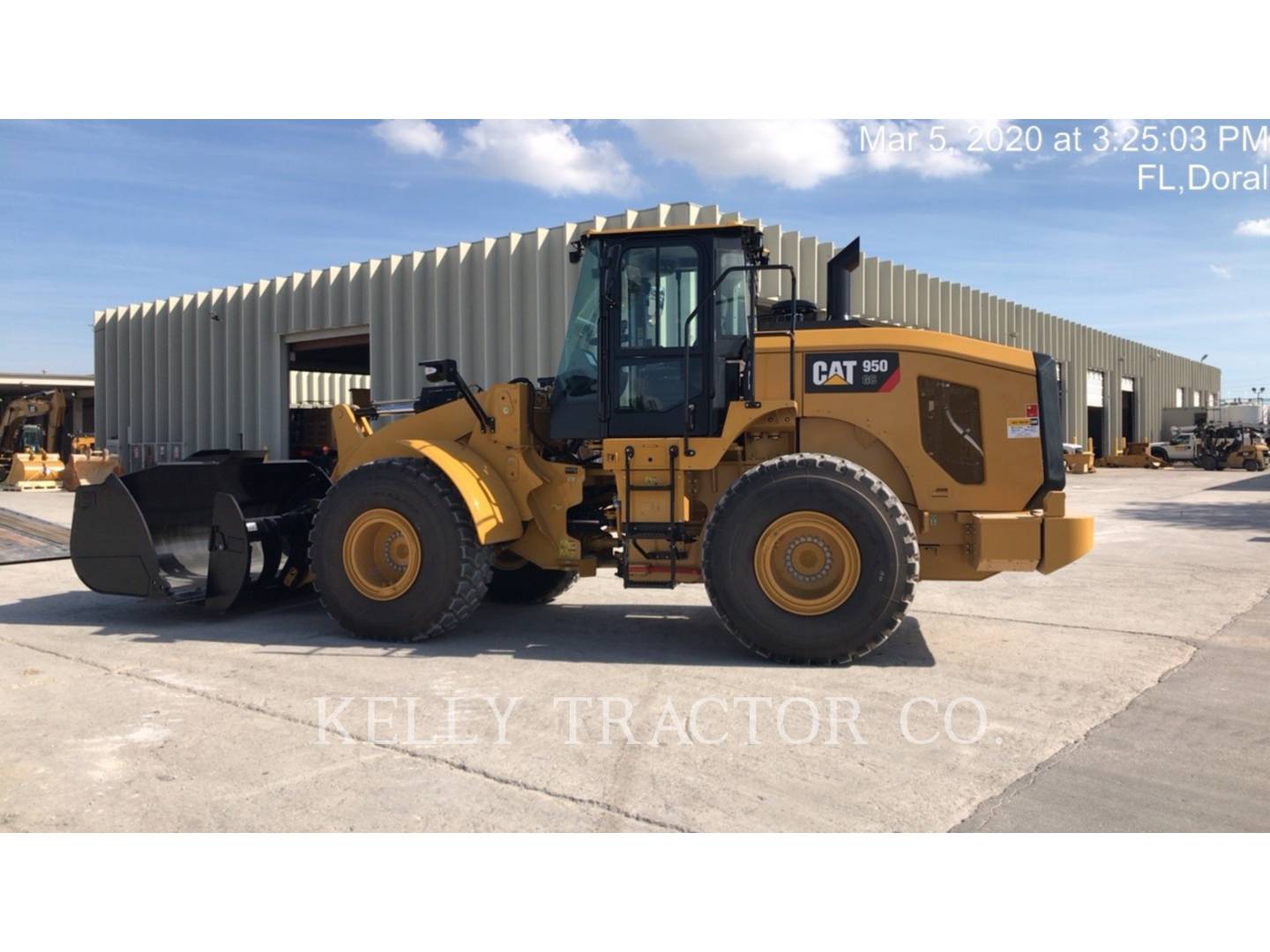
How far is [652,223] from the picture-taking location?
1742 cm

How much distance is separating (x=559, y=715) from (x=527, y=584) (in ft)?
11.0

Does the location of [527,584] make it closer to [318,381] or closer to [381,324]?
[381,324]

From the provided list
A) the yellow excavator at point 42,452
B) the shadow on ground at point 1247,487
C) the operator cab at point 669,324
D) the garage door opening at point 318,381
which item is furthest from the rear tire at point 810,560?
the shadow on ground at point 1247,487

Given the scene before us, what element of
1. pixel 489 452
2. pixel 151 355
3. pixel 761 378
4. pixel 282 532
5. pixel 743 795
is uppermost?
pixel 151 355

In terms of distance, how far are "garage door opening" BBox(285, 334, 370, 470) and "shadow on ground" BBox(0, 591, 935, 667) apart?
11282mm

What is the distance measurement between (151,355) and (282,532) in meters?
→ 23.6

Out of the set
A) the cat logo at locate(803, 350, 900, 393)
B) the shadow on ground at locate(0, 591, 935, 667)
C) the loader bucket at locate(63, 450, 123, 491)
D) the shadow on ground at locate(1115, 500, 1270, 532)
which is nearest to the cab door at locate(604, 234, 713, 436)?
the cat logo at locate(803, 350, 900, 393)

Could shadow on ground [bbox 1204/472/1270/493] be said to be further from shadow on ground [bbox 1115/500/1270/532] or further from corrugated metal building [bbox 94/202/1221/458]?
corrugated metal building [bbox 94/202/1221/458]

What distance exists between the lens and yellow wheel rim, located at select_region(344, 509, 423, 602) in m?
6.77

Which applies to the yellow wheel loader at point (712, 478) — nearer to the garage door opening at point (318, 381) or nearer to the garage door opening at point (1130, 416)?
the garage door opening at point (318, 381)

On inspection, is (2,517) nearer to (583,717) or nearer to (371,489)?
(371,489)

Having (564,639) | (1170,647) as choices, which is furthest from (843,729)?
(1170,647)

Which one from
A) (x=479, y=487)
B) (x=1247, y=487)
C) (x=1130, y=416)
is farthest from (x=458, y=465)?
(x=1130, y=416)

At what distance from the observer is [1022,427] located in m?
6.32
